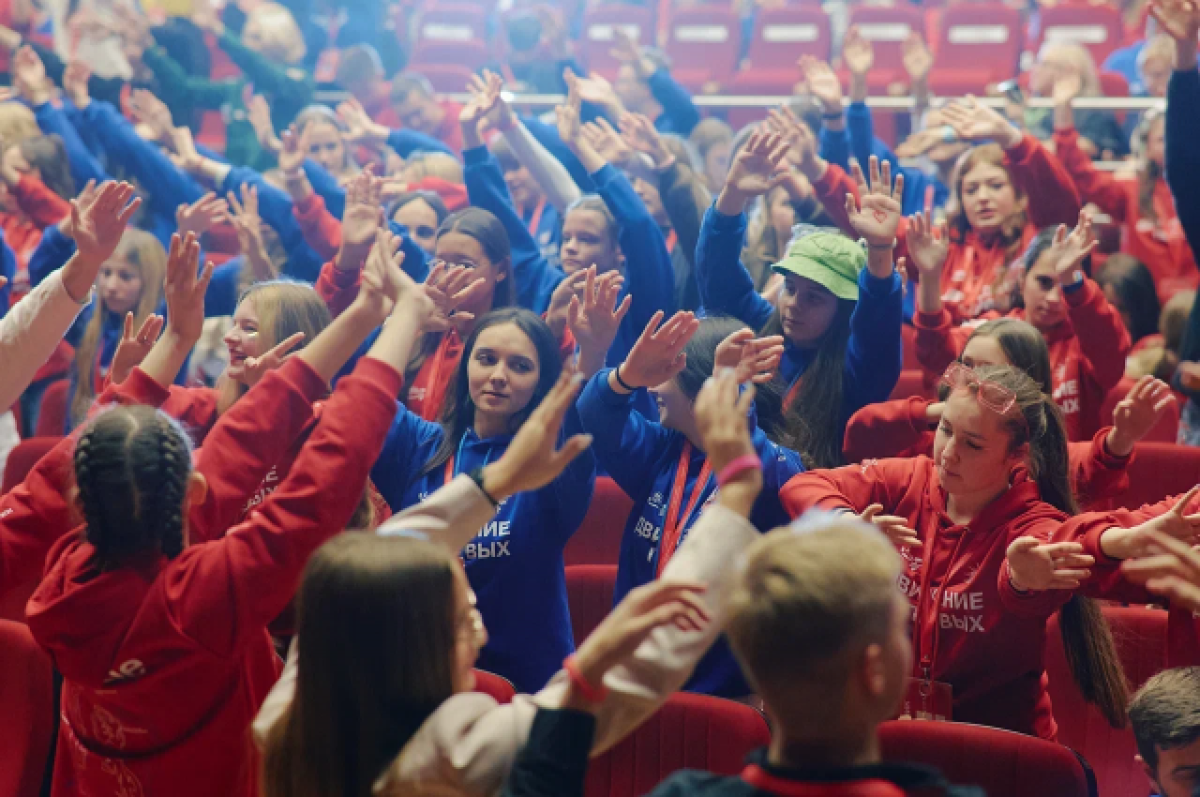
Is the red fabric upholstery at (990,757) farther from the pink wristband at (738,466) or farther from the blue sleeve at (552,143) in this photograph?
the blue sleeve at (552,143)

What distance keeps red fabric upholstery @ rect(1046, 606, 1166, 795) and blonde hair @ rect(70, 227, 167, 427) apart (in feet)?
10.1

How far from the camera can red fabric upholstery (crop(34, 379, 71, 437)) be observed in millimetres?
4402

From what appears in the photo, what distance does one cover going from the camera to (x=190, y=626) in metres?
1.68

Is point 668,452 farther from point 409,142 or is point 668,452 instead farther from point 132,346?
point 409,142

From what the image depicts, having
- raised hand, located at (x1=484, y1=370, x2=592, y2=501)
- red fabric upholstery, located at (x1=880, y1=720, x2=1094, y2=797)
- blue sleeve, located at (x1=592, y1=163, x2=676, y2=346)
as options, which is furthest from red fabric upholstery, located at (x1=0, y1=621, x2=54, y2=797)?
blue sleeve, located at (x1=592, y1=163, x2=676, y2=346)

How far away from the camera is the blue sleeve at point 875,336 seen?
9.95 ft

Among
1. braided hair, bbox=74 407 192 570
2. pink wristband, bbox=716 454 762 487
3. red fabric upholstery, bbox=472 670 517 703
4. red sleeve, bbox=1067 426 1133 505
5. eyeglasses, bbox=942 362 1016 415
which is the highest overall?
pink wristband, bbox=716 454 762 487

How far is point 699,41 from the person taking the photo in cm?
1003

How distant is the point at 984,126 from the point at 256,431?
119 inches

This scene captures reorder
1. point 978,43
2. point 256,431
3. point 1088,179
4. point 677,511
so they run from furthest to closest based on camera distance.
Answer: point 978,43, point 1088,179, point 677,511, point 256,431

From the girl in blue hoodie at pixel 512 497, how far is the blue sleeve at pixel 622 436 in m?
0.11

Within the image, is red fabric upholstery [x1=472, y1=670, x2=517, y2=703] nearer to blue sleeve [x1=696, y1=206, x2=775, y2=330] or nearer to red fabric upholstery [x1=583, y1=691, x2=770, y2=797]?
red fabric upholstery [x1=583, y1=691, x2=770, y2=797]

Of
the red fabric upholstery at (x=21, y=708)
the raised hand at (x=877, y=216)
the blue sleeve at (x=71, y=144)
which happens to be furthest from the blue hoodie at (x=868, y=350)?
the blue sleeve at (x=71, y=144)

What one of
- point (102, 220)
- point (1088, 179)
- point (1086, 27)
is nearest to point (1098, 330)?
point (1088, 179)
